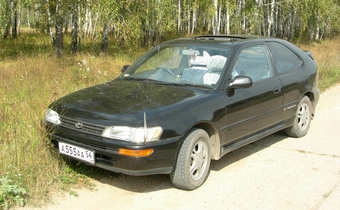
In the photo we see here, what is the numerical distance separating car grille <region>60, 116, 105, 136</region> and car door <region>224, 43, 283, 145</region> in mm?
1557

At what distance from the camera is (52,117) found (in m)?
4.61

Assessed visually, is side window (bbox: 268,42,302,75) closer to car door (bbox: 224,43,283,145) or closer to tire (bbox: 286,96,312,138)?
car door (bbox: 224,43,283,145)

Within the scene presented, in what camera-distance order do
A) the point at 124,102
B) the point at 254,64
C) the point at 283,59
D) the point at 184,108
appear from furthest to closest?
the point at 283,59 < the point at 254,64 < the point at 124,102 < the point at 184,108

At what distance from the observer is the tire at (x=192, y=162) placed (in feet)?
14.2

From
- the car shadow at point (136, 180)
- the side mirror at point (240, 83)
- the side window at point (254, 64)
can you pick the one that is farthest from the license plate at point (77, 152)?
the side window at point (254, 64)

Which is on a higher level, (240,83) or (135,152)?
(240,83)

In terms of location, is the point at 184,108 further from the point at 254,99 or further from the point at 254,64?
the point at 254,64

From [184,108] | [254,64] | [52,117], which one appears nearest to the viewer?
[184,108]

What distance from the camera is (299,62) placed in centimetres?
656

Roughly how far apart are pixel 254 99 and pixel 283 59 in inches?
51.1

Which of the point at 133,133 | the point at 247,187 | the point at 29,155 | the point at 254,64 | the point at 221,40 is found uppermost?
the point at 221,40

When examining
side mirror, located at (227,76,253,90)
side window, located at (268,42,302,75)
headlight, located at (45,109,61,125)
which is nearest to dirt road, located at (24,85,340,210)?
headlight, located at (45,109,61,125)

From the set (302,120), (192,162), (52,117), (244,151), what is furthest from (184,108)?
(302,120)

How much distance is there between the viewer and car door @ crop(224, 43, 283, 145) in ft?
16.3
